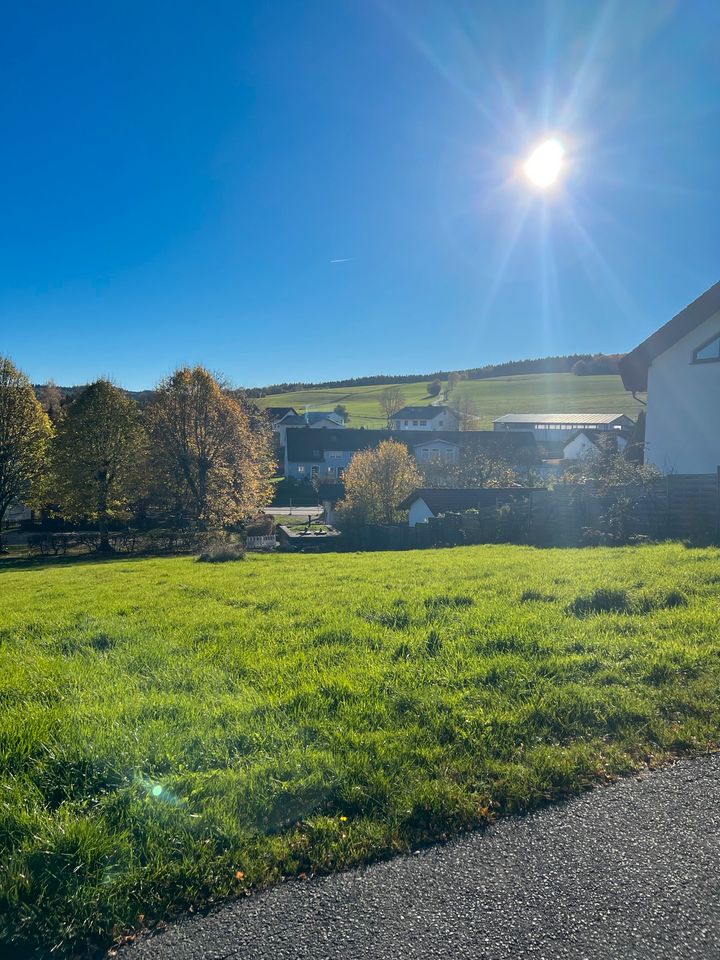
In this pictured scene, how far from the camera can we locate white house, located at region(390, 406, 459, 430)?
94375 millimetres

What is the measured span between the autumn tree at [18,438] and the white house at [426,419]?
215 ft

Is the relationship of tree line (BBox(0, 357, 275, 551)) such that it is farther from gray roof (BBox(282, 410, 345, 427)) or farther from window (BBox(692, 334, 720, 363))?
gray roof (BBox(282, 410, 345, 427))

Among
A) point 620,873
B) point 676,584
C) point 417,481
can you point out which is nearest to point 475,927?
point 620,873

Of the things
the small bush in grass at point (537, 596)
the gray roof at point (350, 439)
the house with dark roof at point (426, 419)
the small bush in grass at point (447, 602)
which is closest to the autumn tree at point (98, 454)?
the small bush in grass at point (447, 602)

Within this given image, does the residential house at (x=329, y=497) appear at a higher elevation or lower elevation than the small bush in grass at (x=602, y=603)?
higher

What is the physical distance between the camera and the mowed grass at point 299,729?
2904 mm

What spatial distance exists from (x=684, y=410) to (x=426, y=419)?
243 ft

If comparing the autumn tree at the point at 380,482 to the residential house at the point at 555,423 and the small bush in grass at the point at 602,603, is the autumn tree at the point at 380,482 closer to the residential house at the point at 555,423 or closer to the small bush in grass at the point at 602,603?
the small bush in grass at the point at 602,603

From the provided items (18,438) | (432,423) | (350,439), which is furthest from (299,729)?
(432,423)

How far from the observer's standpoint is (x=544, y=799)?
3463mm

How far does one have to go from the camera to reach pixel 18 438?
32750 mm

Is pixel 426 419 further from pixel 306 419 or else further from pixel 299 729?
pixel 299 729

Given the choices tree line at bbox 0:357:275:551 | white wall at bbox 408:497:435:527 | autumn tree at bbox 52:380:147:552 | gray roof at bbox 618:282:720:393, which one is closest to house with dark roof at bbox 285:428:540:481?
tree line at bbox 0:357:275:551

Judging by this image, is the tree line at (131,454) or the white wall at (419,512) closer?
the white wall at (419,512)
